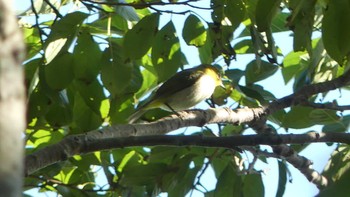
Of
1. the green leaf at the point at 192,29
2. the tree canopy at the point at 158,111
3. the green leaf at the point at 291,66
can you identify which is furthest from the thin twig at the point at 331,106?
the green leaf at the point at 291,66

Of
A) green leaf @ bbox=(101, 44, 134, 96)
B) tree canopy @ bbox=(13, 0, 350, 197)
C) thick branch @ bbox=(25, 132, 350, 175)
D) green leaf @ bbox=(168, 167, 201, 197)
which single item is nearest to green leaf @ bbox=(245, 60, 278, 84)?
tree canopy @ bbox=(13, 0, 350, 197)

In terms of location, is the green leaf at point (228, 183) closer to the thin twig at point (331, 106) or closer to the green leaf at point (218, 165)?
the green leaf at point (218, 165)

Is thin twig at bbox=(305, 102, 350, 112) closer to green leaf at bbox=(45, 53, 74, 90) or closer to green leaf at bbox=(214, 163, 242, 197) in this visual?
green leaf at bbox=(214, 163, 242, 197)

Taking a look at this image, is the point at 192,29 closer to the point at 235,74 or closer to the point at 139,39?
the point at 139,39

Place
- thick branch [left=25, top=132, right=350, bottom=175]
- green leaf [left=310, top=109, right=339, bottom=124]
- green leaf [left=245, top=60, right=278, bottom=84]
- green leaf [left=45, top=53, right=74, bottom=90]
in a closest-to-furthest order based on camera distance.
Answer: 1. thick branch [left=25, top=132, right=350, bottom=175]
2. green leaf [left=45, top=53, right=74, bottom=90]
3. green leaf [left=310, top=109, right=339, bottom=124]
4. green leaf [left=245, top=60, right=278, bottom=84]

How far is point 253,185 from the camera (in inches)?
108

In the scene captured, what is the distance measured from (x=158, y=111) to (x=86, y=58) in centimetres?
87

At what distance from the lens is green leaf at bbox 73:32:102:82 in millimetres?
2438

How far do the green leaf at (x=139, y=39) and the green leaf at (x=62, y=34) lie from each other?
19 centimetres

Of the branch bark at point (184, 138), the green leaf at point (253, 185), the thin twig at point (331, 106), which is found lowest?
the green leaf at point (253, 185)

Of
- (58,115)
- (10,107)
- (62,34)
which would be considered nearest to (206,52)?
(58,115)

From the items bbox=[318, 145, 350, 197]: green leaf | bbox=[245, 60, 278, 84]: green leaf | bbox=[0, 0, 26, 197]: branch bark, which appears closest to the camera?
bbox=[0, 0, 26, 197]: branch bark

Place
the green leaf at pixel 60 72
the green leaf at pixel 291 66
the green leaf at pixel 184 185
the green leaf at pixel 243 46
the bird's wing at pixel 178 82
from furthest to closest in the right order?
the bird's wing at pixel 178 82, the green leaf at pixel 291 66, the green leaf at pixel 243 46, the green leaf at pixel 184 185, the green leaf at pixel 60 72

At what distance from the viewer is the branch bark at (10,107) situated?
1.66ft
